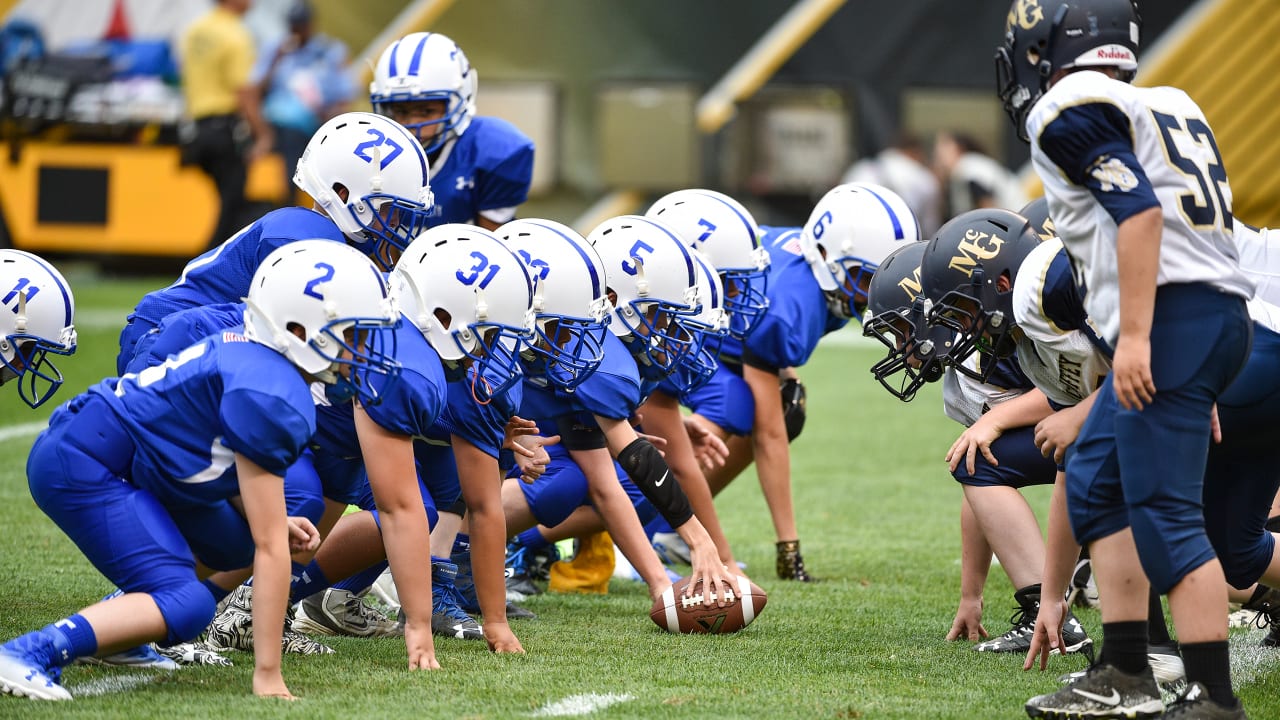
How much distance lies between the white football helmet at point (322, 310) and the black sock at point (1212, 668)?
6.44 ft

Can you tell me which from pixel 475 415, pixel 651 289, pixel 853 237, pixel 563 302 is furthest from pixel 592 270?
pixel 853 237

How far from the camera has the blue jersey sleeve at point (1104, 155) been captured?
10.6 feet

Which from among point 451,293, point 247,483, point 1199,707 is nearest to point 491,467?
point 451,293

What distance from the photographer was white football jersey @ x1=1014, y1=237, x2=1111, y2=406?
12.6 feet

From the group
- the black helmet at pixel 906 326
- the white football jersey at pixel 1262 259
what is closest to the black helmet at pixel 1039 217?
the black helmet at pixel 906 326

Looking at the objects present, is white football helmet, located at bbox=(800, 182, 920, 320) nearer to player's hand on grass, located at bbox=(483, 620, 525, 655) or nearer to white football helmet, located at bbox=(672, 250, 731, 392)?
white football helmet, located at bbox=(672, 250, 731, 392)

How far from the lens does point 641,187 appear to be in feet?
53.9

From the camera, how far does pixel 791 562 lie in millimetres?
5746

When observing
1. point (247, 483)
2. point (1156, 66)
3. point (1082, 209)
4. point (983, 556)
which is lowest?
point (983, 556)

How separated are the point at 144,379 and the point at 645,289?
158 centimetres

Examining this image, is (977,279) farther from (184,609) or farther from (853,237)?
(184,609)

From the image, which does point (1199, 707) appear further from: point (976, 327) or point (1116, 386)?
point (976, 327)

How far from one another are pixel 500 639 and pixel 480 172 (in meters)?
2.26

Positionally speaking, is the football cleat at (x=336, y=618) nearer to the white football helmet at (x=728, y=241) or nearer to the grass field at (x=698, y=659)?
the grass field at (x=698, y=659)
